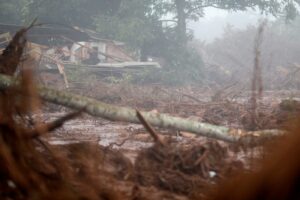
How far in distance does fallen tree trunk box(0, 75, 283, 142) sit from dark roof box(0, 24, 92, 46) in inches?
534

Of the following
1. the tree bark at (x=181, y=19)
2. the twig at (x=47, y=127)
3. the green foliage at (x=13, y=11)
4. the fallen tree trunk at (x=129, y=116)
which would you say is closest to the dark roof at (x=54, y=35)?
the green foliage at (x=13, y=11)

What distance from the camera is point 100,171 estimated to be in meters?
3.06

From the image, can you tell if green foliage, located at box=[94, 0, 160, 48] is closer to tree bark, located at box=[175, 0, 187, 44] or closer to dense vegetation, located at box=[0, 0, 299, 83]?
dense vegetation, located at box=[0, 0, 299, 83]

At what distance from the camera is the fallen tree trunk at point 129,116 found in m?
4.37

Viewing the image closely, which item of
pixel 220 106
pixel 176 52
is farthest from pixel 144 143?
pixel 176 52

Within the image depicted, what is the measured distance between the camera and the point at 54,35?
61.0 ft

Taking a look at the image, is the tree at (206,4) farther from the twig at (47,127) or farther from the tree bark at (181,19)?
the twig at (47,127)

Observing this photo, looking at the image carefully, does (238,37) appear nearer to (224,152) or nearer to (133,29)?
(133,29)

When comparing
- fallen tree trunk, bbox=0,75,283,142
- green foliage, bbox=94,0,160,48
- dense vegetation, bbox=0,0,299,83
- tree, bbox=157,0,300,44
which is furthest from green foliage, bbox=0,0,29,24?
fallen tree trunk, bbox=0,75,283,142

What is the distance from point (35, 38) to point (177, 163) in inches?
643

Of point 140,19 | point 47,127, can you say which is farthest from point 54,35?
point 47,127

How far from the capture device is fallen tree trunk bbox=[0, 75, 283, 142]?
14.3 ft

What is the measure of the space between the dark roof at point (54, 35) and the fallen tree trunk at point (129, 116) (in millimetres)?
13574

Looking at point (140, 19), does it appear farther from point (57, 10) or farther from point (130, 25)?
point (57, 10)
